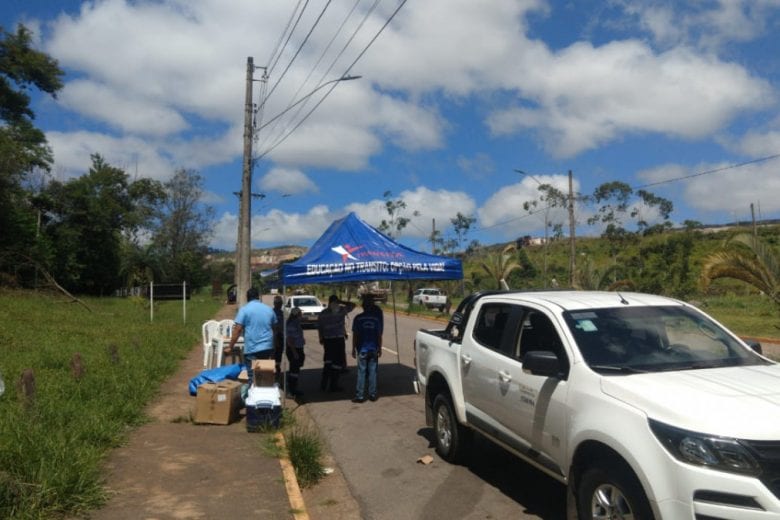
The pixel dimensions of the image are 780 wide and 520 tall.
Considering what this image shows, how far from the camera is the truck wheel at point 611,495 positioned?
12.3 ft

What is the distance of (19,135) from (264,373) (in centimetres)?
3418

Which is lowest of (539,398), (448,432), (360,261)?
(448,432)

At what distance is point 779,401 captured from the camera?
12.4ft

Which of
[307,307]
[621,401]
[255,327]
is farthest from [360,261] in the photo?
[307,307]

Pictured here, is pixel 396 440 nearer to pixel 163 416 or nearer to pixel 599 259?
pixel 163 416

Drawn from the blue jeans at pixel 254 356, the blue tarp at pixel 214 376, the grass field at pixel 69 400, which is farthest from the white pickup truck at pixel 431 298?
the blue jeans at pixel 254 356

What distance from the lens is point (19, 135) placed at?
3591cm

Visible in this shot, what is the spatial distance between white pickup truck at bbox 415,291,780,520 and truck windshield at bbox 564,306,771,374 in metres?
0.01

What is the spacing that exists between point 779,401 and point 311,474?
4329 millimetres

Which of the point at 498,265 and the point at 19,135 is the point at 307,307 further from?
the point at 19,135

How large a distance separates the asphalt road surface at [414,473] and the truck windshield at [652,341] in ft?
4.96

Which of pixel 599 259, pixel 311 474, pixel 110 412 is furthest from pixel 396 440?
pixel 599 259

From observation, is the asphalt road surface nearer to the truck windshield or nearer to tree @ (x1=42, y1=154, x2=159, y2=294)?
the truck windshield

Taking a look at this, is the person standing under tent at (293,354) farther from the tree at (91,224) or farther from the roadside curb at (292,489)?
the tree at (91,224)
